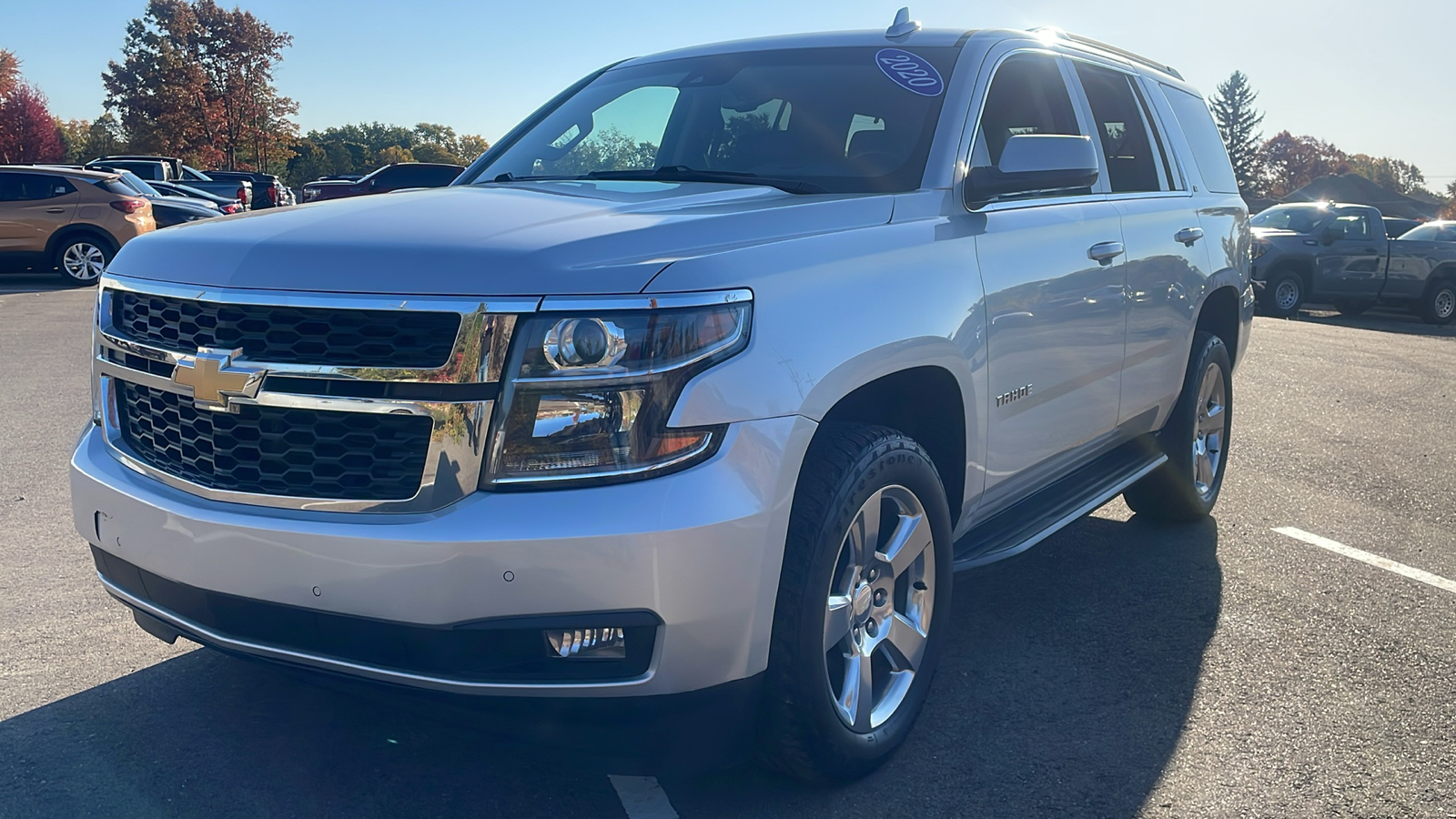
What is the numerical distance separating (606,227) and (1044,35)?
2483mm

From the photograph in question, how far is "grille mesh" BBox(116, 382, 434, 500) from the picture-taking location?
2357 millimetres

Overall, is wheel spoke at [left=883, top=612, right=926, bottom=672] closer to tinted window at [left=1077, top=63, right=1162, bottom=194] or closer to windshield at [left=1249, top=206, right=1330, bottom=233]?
tinted window at [left=1077, top=63, right=1162, bottom=194]

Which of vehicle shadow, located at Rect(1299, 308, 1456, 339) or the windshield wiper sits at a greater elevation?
the windshield wiper

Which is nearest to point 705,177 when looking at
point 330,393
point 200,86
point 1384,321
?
point 330,393

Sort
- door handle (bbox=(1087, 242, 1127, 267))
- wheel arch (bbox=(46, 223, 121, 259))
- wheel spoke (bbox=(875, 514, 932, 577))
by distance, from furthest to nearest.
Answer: wheel arch (bbox=(46, 223, 121, 259))
door handle (bbox=(1087, 242, 1127, 267))
wheel spoke (bbox=(875, 514, 932, 577))

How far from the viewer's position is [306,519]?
2389 mm

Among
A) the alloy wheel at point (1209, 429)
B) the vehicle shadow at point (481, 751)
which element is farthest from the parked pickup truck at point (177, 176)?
the vehicle shadow at point (481, 751)

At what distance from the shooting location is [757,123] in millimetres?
3947

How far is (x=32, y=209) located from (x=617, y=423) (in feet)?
56.0

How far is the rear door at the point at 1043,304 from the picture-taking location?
11.3 feet

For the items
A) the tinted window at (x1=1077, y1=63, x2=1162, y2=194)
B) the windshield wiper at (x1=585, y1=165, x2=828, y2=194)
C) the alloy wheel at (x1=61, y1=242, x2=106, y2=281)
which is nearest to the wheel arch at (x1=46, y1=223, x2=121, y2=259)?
the alloy wheel at (x1=61, y1=242, x2=106, y2=281)

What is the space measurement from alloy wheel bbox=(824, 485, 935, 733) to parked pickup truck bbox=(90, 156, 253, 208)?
25750mm

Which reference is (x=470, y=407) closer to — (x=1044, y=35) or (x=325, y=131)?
(x=1044, y=35)

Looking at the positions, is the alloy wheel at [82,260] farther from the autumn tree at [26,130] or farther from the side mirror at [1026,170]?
the autumn tree at [26,130]
